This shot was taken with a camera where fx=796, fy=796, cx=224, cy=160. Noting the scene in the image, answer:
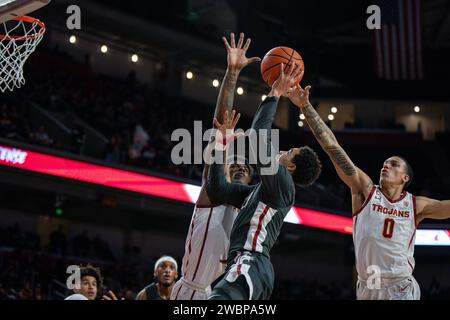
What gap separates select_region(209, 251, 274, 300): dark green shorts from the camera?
455cm

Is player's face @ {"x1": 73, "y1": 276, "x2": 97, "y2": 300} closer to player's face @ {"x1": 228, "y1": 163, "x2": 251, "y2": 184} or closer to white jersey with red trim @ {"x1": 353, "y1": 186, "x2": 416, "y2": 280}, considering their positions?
player's face @ {"x1": 228, "y1": 163, "x2": 251, "y2": 184}

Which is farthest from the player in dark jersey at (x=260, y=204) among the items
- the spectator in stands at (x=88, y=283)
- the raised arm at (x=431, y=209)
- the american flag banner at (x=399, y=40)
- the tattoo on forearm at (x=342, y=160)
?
the american flag banner at (x=399, y=40)

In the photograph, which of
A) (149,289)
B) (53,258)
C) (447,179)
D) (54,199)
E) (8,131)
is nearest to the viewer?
(149,289)

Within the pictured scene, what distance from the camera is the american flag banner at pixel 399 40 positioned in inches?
803

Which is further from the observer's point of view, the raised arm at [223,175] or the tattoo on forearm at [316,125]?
the tattoo on forearm at [316,125]

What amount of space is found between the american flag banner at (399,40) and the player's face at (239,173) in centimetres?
1529

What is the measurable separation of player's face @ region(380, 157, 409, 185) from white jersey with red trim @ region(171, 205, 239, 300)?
1.16m

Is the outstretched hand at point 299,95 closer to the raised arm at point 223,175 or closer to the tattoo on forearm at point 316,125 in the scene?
the tattoo on forearm at point 316,125

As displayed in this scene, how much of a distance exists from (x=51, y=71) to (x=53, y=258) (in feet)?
22.7

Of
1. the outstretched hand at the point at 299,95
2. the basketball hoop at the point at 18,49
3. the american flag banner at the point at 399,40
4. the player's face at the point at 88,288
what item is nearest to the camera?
the outstretched hand at the point at 299,95

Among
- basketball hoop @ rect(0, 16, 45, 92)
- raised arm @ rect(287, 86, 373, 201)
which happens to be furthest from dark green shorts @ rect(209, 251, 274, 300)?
basketball hoop @ rect(0, 16, 45, 92)
